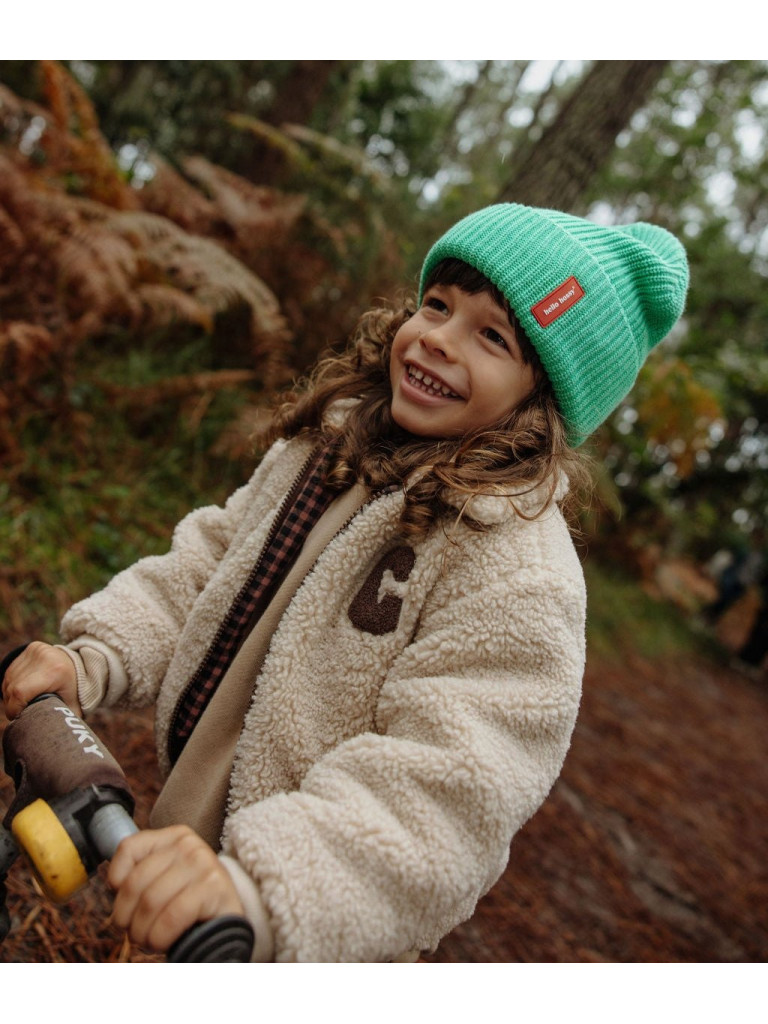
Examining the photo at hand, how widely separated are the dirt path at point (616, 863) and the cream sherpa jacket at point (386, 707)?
2.85 ft

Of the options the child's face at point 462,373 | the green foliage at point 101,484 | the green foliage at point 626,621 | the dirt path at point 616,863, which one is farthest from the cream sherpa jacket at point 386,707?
the green foliage at point 626,621

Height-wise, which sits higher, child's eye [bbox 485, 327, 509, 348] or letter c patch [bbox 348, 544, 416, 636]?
child's eye [bbox 485, 327, 509, 348]

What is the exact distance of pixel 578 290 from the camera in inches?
67.4

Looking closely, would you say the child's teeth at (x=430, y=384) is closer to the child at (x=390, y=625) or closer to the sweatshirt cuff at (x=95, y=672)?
the child at (x=390, y=625)

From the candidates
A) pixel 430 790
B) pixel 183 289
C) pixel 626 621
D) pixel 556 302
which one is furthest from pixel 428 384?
pixel 626 621

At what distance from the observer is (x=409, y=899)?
48.9 inches

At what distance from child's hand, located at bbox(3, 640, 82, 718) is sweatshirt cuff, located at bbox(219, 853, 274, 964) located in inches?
24.9

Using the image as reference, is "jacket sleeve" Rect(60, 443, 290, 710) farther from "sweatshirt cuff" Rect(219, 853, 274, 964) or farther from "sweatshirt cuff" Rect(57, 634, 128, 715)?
"sweatshirt cuff" Rect(219, 853, 274, 964)

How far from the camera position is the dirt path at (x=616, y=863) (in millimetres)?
2355

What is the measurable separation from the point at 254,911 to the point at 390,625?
0.57m

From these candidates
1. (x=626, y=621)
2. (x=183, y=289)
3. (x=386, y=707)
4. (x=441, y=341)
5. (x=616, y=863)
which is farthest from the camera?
(x=626, y=621)

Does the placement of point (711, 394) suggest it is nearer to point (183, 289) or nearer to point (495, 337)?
point (183, 289)

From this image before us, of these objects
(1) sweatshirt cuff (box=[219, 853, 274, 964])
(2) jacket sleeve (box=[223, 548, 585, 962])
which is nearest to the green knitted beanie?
(2) jacket sleeve (box=[223, 548, 585, 962])

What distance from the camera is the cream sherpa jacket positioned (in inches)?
48.1
